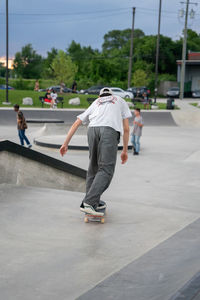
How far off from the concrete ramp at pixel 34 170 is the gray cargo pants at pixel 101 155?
2.23m

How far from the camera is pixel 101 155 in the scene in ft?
15.1

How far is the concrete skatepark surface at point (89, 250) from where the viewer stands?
9.96 ft

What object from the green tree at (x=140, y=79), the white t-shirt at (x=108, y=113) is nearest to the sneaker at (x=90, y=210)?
the white t-shirt at (x=108, y=113)

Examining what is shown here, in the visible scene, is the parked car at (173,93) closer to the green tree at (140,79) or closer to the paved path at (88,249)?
the green tree at (140,79)

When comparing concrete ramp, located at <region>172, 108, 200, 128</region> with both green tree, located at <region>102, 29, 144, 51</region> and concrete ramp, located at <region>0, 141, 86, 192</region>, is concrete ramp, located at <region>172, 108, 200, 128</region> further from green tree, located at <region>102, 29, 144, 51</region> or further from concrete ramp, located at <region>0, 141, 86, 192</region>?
green tree, located at <region>102, 29, 144, 51</region>

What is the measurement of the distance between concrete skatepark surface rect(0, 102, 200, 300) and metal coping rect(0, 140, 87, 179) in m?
0.76

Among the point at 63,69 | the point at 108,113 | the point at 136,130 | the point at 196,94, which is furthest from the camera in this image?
the point at 196,94

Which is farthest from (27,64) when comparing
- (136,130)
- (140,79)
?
(136,130)

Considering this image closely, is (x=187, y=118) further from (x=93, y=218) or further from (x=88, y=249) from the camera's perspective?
(x=88, y=249)

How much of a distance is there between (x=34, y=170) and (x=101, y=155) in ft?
8.96

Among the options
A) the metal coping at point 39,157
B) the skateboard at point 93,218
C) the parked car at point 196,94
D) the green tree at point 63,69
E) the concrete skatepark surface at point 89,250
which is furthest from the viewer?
the parked car at point 196,94

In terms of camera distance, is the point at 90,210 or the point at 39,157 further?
the point at 39,157

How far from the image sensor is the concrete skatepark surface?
9.96 ft

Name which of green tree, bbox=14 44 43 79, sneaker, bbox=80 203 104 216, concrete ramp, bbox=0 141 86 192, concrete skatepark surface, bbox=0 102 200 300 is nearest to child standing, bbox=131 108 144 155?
concrete ramp, bbox=0 141 86 192
